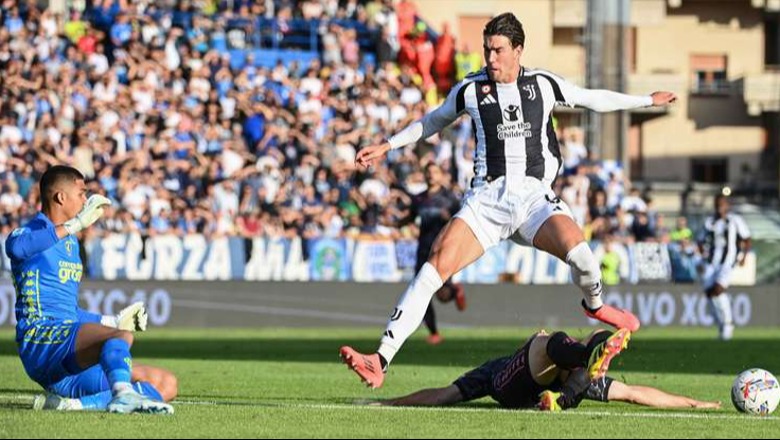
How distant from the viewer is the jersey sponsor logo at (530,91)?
39.7ft

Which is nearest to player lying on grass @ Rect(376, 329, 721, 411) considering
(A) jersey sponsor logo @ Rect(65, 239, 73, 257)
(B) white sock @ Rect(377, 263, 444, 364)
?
(B) white sock @ Rect(377, 263, 444, 364)

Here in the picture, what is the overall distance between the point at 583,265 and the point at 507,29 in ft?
5.94

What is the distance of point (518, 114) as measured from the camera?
476 inches

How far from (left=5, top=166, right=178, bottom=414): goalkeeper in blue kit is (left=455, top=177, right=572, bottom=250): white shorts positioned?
2.82m

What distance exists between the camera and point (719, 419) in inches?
421

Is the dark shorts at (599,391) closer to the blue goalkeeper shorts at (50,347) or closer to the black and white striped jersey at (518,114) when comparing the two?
the black and white striped jersey at (518,114)

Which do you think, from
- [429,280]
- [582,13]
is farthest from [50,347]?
[582,13]

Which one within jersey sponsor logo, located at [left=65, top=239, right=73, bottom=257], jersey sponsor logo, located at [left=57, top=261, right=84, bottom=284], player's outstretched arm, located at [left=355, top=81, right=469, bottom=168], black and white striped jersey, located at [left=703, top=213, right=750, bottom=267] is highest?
player's outstretched arm, located at [left=355, top=81, right=469, bottom=168]

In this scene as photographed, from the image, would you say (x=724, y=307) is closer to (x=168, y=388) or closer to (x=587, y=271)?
(x=587, y=271)

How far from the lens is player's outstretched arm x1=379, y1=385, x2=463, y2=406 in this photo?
11727 millimetres

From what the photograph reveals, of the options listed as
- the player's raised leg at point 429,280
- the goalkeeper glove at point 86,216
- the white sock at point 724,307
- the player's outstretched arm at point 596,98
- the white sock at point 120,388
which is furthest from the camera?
the white sock at point 724,307

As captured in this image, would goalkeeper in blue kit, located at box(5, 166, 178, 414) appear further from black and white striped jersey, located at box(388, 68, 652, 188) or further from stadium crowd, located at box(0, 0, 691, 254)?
stadium crowd, located at box(0, 0, 691, 254)

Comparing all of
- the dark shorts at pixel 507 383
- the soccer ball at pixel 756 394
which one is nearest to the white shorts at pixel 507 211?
the dark shorts at pixel 507 383

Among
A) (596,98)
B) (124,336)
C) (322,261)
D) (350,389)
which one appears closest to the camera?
(124,336)
